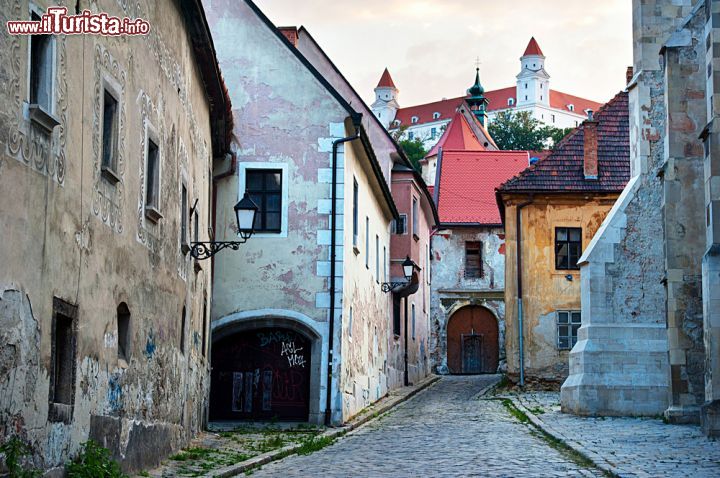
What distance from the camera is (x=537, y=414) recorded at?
24.6m

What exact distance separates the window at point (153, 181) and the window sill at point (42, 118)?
14.8 ft

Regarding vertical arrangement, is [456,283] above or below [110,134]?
above

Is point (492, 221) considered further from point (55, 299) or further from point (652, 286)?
point (55, 299)

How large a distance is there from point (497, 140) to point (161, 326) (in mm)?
107759

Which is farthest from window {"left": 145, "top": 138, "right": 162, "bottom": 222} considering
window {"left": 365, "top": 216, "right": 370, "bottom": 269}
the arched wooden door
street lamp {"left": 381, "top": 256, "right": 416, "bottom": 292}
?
the arched wooden door

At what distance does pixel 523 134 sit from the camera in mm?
120125

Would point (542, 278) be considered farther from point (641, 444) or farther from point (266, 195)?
point (641, 444)

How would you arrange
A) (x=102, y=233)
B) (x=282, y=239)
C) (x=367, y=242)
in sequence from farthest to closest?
(x=367, y=242) < (x=282, y=239) < (x=102, y=233)

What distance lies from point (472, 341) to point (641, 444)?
39167 millimetres

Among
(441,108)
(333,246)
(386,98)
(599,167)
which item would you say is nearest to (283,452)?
(333,246)

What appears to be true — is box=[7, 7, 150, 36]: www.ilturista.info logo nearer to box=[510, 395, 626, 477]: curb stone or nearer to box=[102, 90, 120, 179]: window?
box=[102, 90, 120, 179]: window

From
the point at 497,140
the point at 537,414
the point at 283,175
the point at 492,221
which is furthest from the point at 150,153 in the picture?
the point at 497,140

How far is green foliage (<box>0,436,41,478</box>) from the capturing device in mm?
8352

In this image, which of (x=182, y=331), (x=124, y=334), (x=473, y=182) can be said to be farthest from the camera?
(x=473, y=182)
